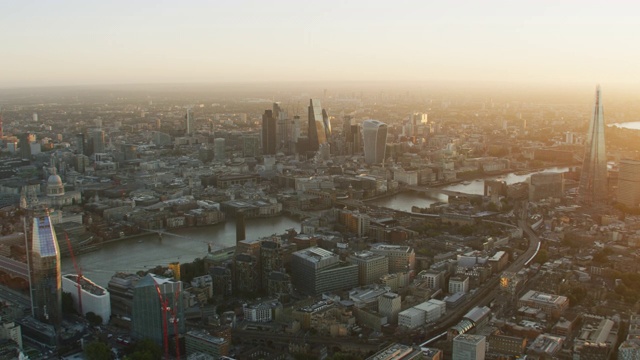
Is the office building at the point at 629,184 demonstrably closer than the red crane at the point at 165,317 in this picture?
No

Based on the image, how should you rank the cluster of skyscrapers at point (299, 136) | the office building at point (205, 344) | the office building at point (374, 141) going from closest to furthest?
the office building at point (205, 344) < the office building at point (374, 141) < the cluster of skyscrapers at point (299, 136)

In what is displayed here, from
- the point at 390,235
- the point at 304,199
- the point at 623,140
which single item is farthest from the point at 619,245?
the point at 623,140

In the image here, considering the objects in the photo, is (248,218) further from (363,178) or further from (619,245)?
(619,245)

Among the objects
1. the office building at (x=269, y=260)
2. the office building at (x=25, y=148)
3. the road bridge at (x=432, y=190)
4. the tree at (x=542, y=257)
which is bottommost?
the road bridge at (x=432, y=190)

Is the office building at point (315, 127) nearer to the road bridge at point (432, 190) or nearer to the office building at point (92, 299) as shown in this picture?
the road bridge at point (432, 190)

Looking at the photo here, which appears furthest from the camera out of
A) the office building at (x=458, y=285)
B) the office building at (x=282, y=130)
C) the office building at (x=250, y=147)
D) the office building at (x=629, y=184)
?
the office building at (x=282, y=130)

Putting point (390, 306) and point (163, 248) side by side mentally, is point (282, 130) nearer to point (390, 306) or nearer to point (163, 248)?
point (163, 248)

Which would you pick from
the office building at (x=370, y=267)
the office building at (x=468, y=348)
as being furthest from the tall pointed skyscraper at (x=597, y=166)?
the office building at (x=468, y=348)

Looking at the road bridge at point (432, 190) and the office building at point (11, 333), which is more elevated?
the office building at point (11, 333)
